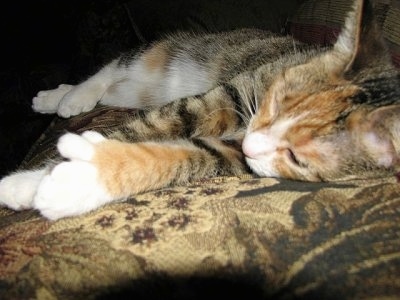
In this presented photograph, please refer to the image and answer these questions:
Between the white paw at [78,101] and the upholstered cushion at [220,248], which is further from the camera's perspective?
the white paw at [78,101]

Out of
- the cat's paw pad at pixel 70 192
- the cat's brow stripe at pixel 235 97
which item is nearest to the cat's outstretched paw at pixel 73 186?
the cat's paw pad at pixel 70 192

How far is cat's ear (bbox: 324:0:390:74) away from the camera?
89cm

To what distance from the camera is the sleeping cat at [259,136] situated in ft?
2.52

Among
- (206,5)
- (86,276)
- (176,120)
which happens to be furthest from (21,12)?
(86,276)

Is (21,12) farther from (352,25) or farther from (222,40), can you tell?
(352,25)

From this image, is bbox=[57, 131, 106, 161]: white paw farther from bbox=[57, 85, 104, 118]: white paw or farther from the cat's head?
bbox=[57, 85, 104, 118]: white paw

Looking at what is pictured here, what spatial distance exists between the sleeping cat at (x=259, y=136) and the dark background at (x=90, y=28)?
56 centimetres

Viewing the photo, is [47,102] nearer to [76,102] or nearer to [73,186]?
[76,102]

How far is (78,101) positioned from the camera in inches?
55.9

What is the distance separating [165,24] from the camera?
1.73 meters

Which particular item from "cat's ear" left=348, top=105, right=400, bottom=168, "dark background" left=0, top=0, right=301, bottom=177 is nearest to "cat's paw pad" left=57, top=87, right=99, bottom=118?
"dark background" left=0, top=0, right=301, bottom=177

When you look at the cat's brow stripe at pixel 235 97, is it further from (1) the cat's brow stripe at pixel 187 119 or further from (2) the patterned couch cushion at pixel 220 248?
(2) the patterned couch cushion at pixel 220 248

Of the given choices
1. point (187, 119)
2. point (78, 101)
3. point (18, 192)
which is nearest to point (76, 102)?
point (78, 101)

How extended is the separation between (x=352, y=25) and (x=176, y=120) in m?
0.49
